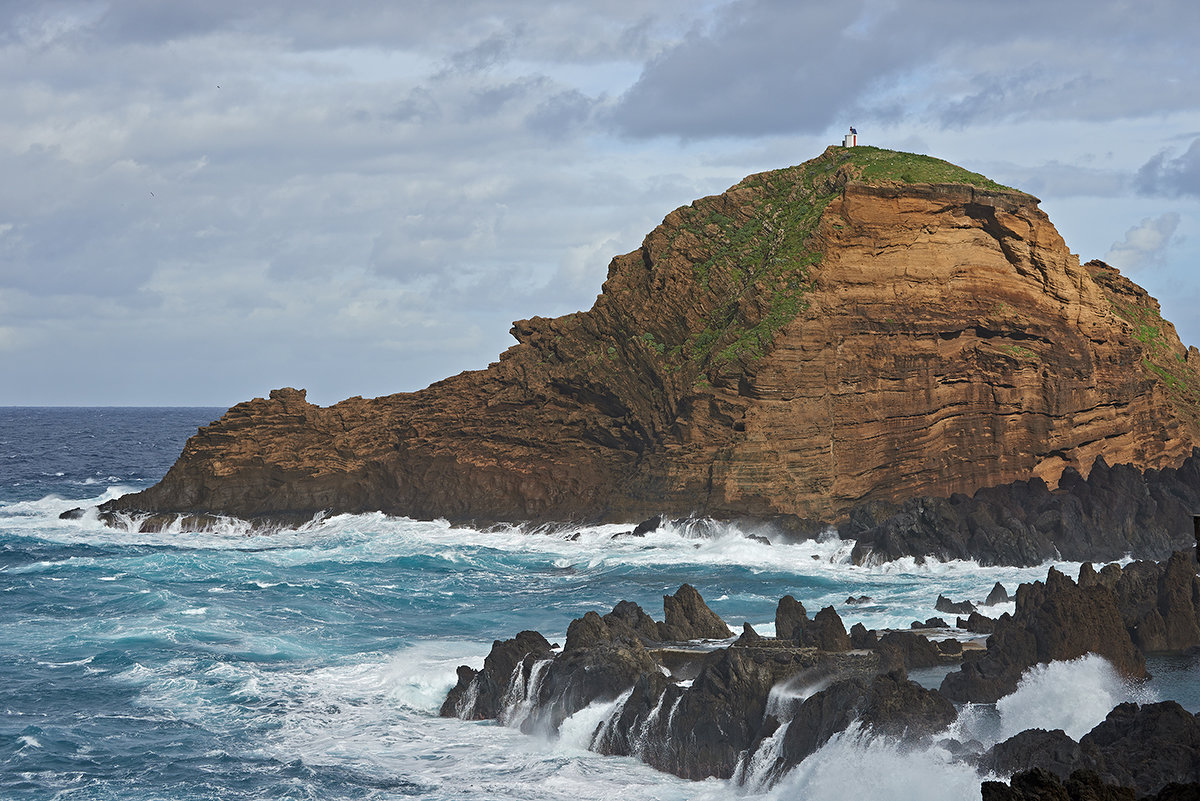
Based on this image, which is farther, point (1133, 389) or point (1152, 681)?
point (1133, 389)

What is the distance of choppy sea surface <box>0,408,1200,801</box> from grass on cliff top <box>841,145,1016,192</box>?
16.7 meters

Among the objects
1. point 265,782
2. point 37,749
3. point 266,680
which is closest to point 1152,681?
point 265,782

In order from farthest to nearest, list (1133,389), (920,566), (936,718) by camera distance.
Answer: (1133,389), (920,566), (936,718)

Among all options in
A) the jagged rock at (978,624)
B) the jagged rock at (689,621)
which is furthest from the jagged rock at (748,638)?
the jagged rock at (978,624)

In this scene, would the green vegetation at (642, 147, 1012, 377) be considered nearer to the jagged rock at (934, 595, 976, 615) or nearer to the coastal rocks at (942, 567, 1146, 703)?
the jagged rock at (934, 595, 976, 615)

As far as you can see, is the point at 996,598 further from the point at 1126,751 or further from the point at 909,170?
the point at 909,170

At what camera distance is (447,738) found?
27.6 meters

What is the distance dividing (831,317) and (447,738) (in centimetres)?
3058

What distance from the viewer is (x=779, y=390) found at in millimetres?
52062

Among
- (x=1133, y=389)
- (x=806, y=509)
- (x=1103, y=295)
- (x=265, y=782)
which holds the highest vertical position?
(x=1103, y=295)

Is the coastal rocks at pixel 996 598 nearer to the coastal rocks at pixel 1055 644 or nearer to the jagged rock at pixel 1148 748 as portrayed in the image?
the coastal rocks at pixel 1055 644

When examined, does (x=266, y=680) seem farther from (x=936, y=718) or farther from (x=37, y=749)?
(x=936, y=718)

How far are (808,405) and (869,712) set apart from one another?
3065cm

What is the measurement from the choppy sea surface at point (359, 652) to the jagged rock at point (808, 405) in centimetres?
222
